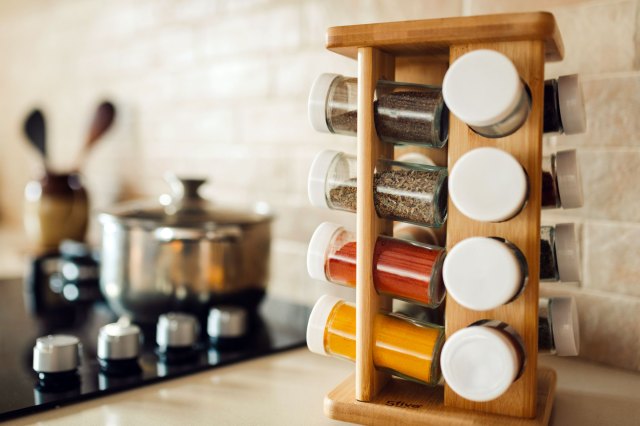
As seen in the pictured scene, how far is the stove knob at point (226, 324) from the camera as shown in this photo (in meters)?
0.96

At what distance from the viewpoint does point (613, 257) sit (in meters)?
0.86

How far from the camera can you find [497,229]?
60cm

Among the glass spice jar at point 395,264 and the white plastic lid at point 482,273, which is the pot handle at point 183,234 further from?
the white plastic lid at point 482,273

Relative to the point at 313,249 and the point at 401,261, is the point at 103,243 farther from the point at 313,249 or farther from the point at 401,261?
the point at 401,261

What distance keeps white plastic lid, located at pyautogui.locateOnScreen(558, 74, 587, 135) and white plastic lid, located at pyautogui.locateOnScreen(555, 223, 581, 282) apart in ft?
0.34

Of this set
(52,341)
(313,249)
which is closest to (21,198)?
(52,341)

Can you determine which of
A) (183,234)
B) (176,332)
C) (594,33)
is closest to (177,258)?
(183,234)

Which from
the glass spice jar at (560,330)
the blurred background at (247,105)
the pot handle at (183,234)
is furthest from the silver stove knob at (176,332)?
the glass spice jar at (560,330)

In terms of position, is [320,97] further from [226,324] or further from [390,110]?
[226,324]

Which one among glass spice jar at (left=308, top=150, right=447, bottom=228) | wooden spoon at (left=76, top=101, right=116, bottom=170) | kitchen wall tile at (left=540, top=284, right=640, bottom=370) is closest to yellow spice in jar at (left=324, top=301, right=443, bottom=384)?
glass spice jar at (left=308, top=150, right=447, bottom=228)

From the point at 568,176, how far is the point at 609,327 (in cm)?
34

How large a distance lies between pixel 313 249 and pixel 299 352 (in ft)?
1.06

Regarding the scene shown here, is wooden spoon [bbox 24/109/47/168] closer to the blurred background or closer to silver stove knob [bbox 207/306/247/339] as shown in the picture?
the blurred background

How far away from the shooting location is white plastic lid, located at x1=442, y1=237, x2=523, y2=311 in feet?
1.82
